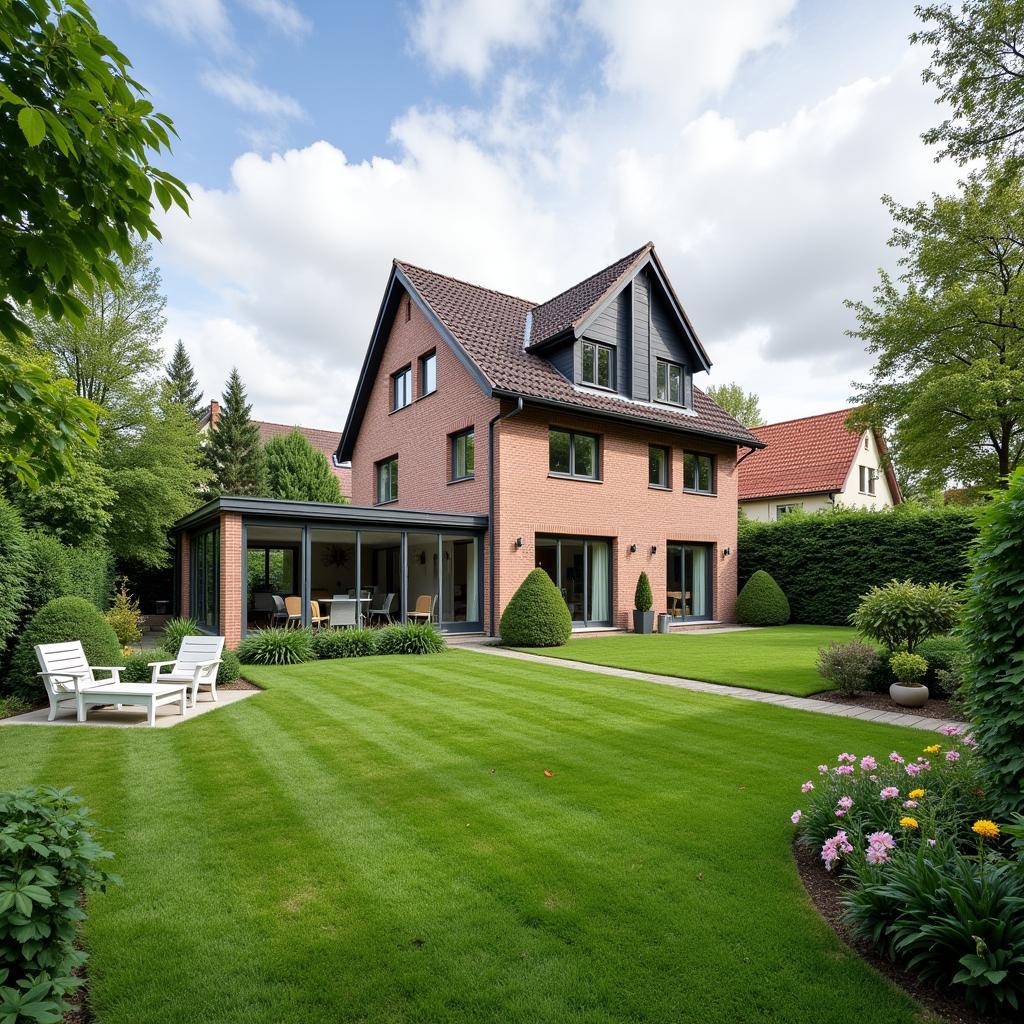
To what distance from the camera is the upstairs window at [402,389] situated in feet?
69.7

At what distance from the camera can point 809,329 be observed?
39500 millimetres

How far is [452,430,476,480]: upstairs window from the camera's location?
1823 cm

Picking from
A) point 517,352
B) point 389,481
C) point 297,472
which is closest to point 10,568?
point 517,352

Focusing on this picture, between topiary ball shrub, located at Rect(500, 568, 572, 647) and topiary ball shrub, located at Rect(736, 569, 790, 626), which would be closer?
topiary ball shrub, located at Rect(500, 568, 572, 647)

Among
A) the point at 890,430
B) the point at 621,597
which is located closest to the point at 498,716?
the point at 621,597

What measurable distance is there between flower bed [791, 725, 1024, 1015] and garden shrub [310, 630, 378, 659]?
10.6m

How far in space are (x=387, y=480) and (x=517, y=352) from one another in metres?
7.10

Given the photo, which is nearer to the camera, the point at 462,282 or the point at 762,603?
the point at 762,603

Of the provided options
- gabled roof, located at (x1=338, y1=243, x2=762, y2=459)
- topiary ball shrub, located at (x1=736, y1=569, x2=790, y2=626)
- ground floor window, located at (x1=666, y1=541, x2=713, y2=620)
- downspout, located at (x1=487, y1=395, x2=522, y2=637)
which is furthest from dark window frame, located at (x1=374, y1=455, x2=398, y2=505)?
topiary ball shrub, located at (x1=736, y1=569, x2=790, y2=626)

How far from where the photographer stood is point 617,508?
1909cm

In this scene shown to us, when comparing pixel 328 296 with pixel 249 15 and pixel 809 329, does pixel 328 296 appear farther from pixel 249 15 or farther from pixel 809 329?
pixel 809 329

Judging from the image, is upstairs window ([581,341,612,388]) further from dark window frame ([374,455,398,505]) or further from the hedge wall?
the hedge wall

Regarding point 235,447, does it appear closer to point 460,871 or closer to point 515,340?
point 515,340

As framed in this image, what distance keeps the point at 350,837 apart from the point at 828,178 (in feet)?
40.7
